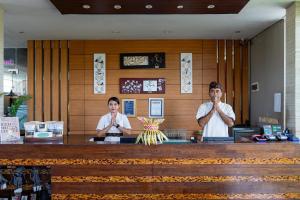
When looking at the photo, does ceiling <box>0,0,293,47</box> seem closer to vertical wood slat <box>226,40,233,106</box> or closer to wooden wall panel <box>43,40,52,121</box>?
vertical wood slat <box>226,40,233,106</box>

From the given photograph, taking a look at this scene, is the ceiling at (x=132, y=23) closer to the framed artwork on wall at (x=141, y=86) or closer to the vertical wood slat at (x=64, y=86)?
the vertical wood slat at (x=64, y=86)

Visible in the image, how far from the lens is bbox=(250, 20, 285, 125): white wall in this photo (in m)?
4.73

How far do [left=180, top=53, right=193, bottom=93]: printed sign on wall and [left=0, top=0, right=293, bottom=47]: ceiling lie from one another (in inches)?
16.3

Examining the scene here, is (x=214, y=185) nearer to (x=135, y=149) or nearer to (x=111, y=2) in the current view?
(x=135, y=149)

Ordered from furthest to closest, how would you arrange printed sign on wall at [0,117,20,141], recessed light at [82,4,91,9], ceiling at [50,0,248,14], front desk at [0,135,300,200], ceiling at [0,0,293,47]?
ceiling at [0,0,293,47] → recessed light at [82,4,91,9] → ceiling at [50,0,248,14] → printed sign on wall at [0,117,20,141] → front desk at [0,135,300,200]

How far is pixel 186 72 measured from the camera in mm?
6188

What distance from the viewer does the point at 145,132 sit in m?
3.16

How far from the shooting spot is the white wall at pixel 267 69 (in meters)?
4.73

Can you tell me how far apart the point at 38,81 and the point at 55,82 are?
358 millimetres

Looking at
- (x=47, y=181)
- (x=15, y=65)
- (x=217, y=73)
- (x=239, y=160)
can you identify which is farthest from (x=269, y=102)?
(x=15, y=65)

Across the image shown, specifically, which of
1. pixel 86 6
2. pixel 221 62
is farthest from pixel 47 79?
pixel 221 62

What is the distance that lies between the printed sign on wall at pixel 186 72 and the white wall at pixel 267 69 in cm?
123

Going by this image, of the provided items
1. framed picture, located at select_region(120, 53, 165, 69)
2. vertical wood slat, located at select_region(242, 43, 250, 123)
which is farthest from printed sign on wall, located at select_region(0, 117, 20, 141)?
vertical wood slat, located at select_region(242, 43, 250, 123)

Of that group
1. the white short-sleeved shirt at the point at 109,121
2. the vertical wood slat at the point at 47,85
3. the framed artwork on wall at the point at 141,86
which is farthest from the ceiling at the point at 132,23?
the white short-sleeved shirt at the point at 109,121
